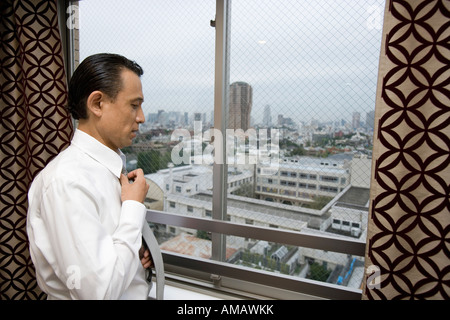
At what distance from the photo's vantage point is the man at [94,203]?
0.64 meters

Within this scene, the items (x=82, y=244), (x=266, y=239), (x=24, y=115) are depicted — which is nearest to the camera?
(x=82, y=244)

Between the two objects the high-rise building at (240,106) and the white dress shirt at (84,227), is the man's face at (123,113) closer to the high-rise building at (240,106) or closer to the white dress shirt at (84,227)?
the white dress shirt at (84,227)

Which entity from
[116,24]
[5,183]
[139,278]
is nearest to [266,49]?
[116,24]

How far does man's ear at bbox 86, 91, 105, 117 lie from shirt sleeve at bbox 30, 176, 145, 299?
0.72ft

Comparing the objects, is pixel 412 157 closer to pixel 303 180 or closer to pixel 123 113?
pixel 303 180

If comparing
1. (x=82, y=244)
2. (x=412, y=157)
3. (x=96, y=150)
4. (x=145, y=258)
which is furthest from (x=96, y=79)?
(x=412, y=157)

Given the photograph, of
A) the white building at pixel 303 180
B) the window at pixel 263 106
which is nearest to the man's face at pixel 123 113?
Result: the window at pixel 263 106

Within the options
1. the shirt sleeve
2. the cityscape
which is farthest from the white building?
the shirt sleeve

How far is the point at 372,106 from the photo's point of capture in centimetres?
117

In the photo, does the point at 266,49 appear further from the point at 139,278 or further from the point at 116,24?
the point at 139,278

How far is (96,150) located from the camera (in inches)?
31.2

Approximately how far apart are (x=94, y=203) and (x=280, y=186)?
0.86 m

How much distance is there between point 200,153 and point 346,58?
2.65ft
